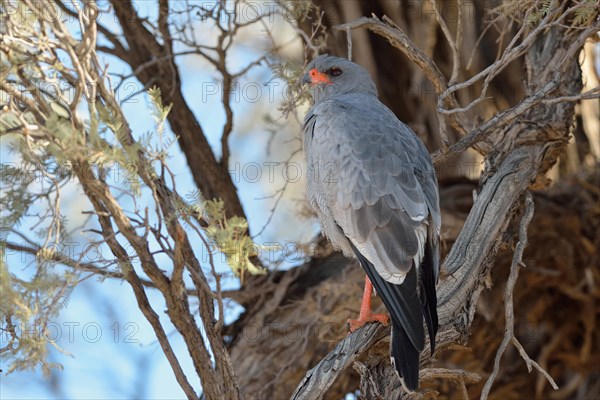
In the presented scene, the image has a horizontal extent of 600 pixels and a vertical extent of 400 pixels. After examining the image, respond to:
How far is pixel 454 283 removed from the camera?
449cm

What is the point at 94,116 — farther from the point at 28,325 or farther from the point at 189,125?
the point at 189,125

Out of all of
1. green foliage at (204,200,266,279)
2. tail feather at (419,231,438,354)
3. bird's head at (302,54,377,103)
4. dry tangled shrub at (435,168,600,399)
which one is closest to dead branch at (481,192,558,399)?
tail feather at (419,231,438,354)

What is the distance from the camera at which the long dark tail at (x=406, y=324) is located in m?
3.78

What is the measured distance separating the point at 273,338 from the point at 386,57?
9.63ft

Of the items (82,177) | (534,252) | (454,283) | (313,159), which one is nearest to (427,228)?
(454,283)

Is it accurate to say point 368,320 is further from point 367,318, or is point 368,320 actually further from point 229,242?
point 229,242

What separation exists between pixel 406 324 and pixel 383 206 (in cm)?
65

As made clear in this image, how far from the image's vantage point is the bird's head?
5.41m

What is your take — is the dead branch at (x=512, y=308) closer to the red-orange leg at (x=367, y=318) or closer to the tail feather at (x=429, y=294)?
the tail feather at (x=429, y=294)

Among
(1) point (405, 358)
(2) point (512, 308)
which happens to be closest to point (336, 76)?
(2) point (512, 308)

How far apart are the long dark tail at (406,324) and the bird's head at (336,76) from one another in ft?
5.72

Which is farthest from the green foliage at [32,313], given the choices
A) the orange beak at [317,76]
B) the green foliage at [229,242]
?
the orange beak at [317,76]

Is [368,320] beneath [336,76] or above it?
beneath

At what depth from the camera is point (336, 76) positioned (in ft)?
17.9
